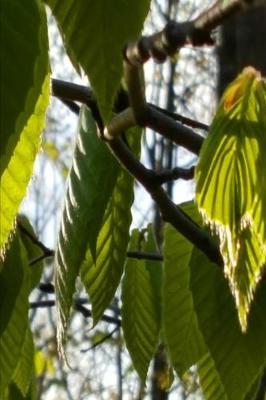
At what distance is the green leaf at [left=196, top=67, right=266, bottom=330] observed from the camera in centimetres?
73

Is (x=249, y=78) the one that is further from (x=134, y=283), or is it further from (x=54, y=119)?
(x=54, y=119)

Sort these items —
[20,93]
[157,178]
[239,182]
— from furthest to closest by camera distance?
[157,178], [239,182], [20,93]

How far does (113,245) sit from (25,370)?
218 millimetres

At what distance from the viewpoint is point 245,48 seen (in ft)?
9.30

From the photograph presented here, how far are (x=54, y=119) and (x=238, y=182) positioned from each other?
8.59 metres

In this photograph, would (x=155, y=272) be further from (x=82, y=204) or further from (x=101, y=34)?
(x=101, y=34)

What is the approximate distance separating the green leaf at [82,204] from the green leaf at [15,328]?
0.26ft

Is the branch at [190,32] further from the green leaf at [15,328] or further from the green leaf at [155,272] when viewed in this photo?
the green leaf at [155,272]

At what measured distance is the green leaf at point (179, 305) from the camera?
106cm

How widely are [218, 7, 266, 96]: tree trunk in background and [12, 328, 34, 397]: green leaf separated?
63.9 inches

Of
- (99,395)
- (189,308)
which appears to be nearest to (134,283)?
(189,308)

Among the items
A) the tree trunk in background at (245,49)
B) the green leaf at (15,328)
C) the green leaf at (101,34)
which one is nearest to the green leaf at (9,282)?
the green leaf at (15,328)

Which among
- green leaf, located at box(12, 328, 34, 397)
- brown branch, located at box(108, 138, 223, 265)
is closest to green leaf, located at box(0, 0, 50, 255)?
brown branch, located at box(108, 138, 223, 265)

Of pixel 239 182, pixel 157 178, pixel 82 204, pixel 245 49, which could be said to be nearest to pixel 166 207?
pixel 157 178
